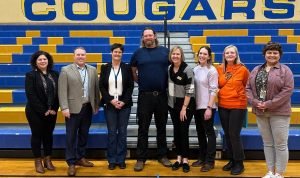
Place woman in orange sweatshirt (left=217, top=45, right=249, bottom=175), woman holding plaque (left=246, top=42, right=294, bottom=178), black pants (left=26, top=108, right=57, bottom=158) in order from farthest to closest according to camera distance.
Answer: black pants (left=26, top=108, right=57, bottom=158)
woman in orange sweatshirt (left=217, top=45, right=249, bottom=175)
woman holding plaque (left=246, top=42, right=294, bottom=178)

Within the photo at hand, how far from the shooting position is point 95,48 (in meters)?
5.45

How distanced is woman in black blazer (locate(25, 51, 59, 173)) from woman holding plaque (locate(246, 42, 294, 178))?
1.52 m

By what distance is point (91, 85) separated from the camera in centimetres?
314

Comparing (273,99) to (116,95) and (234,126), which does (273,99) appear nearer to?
(234,126)

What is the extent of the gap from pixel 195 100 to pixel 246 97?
408 millimetres

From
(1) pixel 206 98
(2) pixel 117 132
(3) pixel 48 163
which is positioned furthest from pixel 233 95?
(3) pixel 48 163

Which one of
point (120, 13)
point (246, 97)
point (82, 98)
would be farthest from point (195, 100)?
point (120, 13)

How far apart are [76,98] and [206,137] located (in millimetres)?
1145

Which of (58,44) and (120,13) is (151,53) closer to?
(58,44)

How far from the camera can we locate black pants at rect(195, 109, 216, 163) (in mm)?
3098

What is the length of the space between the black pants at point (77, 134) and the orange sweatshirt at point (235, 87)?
112 centimetres

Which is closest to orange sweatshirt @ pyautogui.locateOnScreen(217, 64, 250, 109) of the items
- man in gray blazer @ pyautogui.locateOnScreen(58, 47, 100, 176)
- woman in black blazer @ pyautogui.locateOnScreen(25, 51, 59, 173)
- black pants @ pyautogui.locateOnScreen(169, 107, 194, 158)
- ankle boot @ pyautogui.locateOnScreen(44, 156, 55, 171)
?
black pants @ pyautogui.locateOnScreen(169, 107, 194, 158)

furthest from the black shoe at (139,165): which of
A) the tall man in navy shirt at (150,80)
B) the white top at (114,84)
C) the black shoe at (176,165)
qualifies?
the white top at (114,84)

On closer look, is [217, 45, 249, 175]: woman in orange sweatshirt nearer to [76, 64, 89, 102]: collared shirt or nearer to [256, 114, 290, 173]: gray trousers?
[256, 114, 290, 173]: gray trousers
